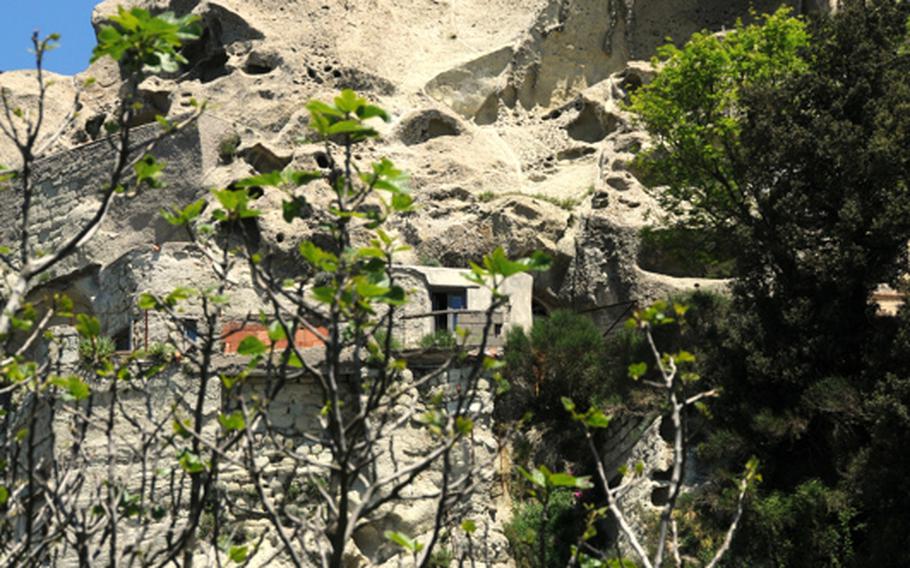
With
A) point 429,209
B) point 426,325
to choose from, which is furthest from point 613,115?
point 426,325


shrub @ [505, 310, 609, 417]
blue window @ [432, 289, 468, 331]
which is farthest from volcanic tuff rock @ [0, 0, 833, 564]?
shrub @ [505, 310, 609, 417]

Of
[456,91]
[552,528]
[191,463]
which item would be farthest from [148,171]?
[456,91]

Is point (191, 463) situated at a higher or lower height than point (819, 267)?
lower

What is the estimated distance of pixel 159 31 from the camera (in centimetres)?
805

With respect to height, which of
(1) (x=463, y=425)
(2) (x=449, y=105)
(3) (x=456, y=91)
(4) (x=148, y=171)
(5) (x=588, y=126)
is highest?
(3) (x=456, y=91)

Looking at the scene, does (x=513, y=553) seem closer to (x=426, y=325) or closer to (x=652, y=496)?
(x=652, y=496)

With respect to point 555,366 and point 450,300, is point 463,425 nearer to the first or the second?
point 555,366

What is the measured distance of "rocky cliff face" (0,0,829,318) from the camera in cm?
2691

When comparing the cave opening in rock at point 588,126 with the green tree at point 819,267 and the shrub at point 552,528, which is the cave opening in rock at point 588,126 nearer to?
the green tree at point 819,267

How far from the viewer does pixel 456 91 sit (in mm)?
30344

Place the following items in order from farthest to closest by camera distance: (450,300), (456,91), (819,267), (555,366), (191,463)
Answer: (456,91) → (450,300) → (555,366) → (819,267) → (191,463)

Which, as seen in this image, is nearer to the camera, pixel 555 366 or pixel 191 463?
pixel 191 463

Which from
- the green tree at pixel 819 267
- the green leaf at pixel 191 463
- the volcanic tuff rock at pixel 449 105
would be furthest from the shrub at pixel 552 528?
the green leaf at pixel 191 463

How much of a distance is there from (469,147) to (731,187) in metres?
6.39
